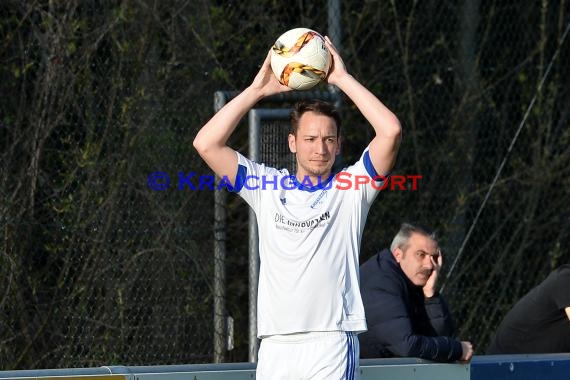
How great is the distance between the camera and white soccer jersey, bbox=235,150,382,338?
4113 millimetres

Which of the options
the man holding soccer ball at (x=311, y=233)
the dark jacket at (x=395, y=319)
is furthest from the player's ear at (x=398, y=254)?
the man holding soccer ball at (x=311, y=233)

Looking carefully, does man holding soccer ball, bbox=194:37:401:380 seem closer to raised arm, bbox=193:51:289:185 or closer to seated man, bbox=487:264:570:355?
raised arm, bbox=193:51:289:185

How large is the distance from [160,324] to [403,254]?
1738 mm

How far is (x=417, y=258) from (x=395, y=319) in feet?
1.79

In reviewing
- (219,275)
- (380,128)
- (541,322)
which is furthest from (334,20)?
(380,128)

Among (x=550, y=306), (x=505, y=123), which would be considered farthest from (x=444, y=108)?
(x=550, y=306)

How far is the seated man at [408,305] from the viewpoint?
18.6ft

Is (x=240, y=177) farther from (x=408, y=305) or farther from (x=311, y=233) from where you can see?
(x=408, y=305)

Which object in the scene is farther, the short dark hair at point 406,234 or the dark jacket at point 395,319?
the short dark hair at point 406,234

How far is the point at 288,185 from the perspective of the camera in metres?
4.35

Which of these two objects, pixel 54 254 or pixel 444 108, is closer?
pixel 54 254

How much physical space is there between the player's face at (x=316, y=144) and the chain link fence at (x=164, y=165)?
110 inches

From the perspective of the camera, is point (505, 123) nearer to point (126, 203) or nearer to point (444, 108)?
point (444, 108)

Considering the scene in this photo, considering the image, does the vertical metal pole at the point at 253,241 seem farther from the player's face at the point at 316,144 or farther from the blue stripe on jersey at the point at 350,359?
the blue stripe on jersey at the point at 350,359
